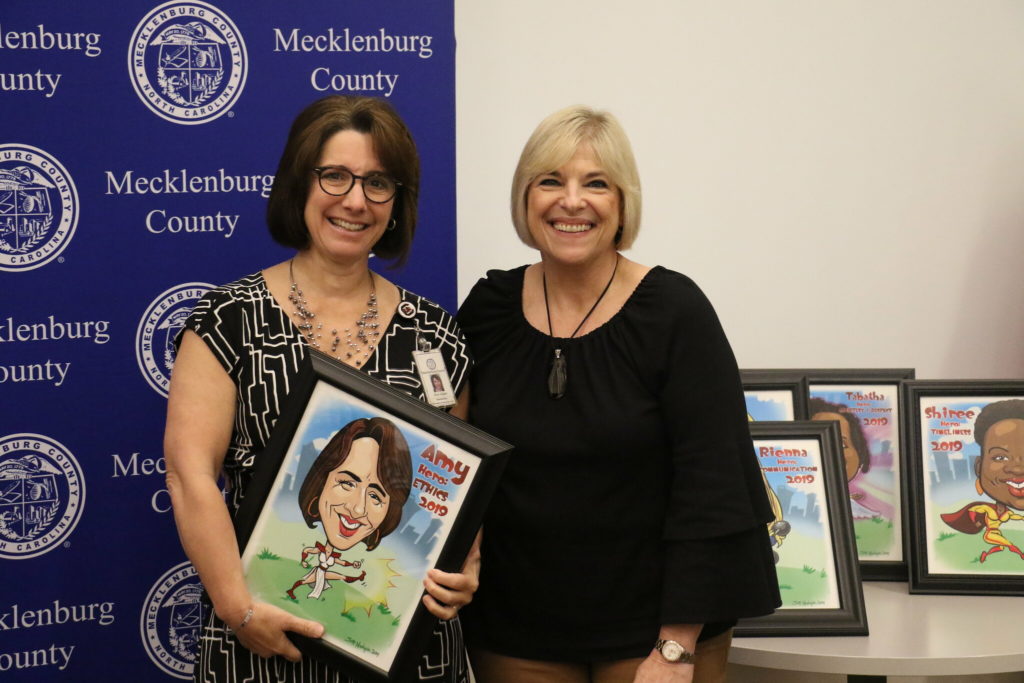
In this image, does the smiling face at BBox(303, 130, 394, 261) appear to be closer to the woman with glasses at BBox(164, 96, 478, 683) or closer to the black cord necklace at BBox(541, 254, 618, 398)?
the woman with glasses at BBox(164, 96, 478, 683)

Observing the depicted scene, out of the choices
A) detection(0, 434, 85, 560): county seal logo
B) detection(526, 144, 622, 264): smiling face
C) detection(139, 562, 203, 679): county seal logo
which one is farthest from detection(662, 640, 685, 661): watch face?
detection(0, 434, 85, 560): county seal logo

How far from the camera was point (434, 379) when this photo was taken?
1.98 m

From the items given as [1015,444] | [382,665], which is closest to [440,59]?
[382,665]

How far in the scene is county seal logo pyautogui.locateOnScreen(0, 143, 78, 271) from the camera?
2.50 metres

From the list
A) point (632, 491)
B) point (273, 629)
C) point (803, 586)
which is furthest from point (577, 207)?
point (803, 586)

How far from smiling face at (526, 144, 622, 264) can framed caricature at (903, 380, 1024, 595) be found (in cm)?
113

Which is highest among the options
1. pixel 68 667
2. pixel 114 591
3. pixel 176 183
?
pixel 176 183

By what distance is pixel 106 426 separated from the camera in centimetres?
260

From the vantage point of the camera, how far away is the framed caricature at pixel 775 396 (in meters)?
2.72

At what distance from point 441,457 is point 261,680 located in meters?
0.52

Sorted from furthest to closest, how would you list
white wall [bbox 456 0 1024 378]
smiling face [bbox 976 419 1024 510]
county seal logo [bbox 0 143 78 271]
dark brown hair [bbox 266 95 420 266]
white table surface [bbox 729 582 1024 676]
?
white wall [bbox 456 0 1024 378], smiling face [bbox 976 419 1024 510], county seal logo [bbox 0 143 78 271], white table surface [bbox 729 582 1024 676], dark brown hair [bbox 266 95 420 266]

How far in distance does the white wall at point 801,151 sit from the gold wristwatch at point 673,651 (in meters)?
1.62

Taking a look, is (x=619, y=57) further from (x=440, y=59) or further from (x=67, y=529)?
(x=67, y=529)

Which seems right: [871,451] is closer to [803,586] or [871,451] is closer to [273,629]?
[803,586]
